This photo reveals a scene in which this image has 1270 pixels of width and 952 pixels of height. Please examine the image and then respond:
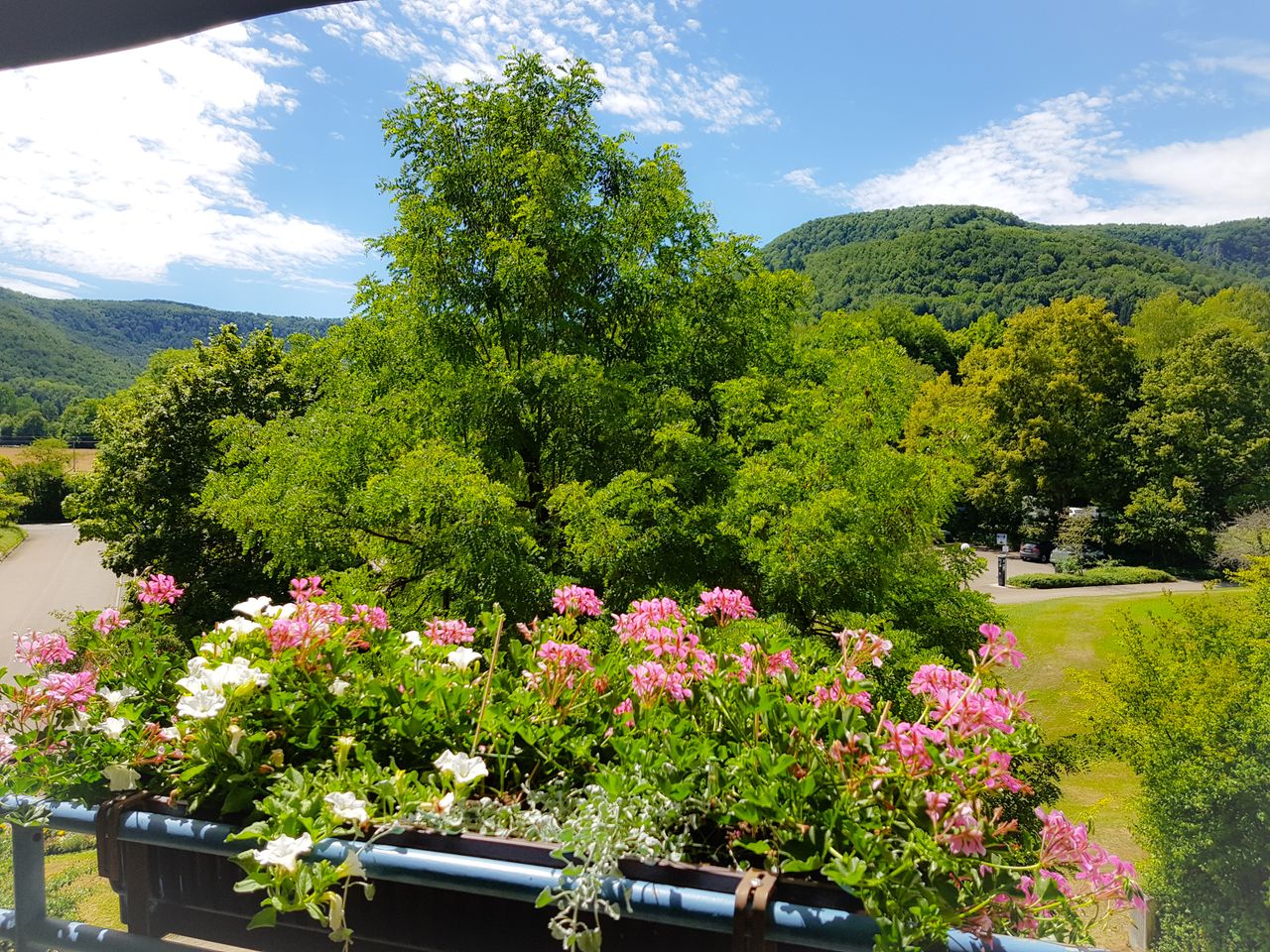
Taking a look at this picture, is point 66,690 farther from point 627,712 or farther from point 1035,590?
point 1035,590

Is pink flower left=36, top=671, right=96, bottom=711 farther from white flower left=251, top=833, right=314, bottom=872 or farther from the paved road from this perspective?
the paved road

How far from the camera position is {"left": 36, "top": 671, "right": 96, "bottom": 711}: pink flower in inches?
40.3

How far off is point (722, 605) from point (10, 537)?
93.1ft

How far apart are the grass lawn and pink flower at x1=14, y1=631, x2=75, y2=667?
26523 mm

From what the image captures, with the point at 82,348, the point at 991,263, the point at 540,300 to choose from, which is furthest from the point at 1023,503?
the point at 82,348

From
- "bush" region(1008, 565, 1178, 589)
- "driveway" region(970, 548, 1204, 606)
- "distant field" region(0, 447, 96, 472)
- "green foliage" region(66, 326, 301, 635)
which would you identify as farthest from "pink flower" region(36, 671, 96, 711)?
"distant field" region(0, 447, 96, 472)

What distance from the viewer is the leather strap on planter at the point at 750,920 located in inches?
25.4

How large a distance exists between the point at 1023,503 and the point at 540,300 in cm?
2023

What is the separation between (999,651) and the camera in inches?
36.3

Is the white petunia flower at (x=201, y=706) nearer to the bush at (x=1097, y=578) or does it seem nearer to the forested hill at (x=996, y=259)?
the forested hill at (x=996, y=259)

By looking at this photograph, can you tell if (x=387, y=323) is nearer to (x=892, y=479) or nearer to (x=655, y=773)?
(x=892, y=479)

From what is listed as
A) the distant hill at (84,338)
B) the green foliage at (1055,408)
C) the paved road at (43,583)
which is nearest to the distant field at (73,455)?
the distant hill at (84,338)

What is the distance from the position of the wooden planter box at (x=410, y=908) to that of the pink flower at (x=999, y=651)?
0.38m

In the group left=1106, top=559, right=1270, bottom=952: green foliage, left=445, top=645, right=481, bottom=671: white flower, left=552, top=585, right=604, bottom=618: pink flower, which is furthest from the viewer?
left=1106, top=559, right=1270, bottom=952: green foliage
